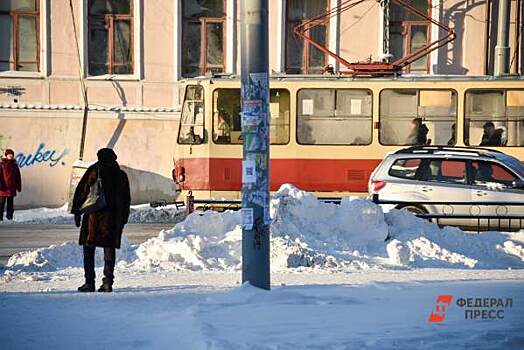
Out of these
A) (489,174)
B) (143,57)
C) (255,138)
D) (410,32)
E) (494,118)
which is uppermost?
(410,32)

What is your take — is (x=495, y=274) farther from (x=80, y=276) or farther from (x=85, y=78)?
(x=85, y=78)

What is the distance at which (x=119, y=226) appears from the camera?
9.55m

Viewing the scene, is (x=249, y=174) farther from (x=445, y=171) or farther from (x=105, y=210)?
(x=445, y=171)

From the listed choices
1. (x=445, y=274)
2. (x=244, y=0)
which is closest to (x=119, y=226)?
(x=244, y=0)

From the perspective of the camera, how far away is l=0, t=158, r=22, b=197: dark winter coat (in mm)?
20641

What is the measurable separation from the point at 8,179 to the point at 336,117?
29.1 ft

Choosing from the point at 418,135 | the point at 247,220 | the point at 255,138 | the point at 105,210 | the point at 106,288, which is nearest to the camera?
the point at 247,220

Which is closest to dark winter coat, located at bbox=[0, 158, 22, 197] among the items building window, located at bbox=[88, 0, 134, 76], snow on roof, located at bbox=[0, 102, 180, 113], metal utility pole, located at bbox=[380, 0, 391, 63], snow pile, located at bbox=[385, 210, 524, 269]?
snow on roof, located at bbox=[0, 102, 180, 113]

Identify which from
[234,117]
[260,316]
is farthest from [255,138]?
[234,117]

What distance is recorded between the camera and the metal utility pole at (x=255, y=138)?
9109 mm

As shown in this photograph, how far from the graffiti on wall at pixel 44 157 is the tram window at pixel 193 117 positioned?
7233 mm

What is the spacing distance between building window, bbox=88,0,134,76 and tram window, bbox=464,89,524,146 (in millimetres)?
11505

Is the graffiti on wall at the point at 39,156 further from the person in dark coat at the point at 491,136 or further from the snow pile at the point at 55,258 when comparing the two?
the person in dark coat at the point at 491,136

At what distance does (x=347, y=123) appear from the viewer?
18.5 metres
